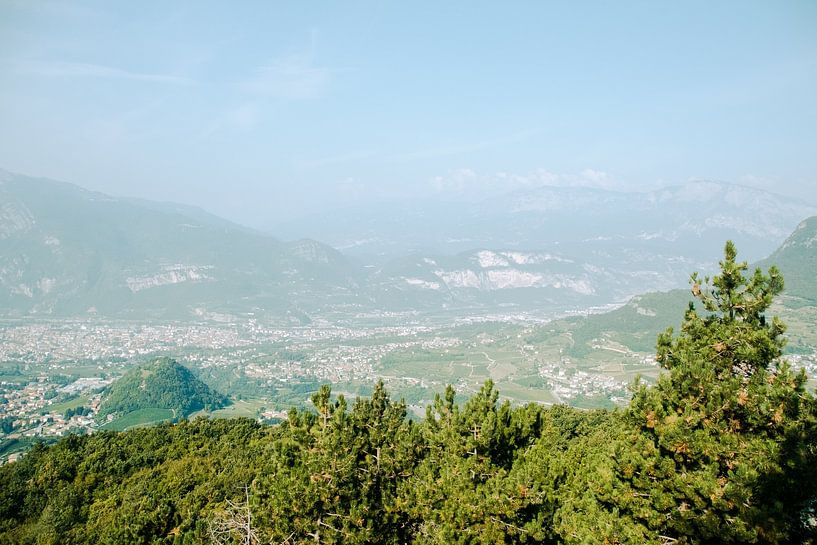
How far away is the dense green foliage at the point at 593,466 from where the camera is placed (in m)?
6.39

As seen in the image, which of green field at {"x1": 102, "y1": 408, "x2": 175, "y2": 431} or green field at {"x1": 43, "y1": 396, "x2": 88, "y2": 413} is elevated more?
green field at {"x1": 102, "y1": 408, "x2": 175, "y2": 431}

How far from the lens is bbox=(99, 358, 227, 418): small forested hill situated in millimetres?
61094

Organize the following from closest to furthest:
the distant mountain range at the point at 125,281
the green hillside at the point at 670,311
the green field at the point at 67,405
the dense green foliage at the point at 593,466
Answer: the dense green foliage at the point at 593,466
the green field at the point at 67,405
the green hillside at the point at 670,311
the distant mountain range at the point at 125,281

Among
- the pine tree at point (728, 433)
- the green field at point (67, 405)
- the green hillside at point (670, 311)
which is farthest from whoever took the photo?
the green hillside at point (670, 311)

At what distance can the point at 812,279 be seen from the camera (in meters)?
95.1

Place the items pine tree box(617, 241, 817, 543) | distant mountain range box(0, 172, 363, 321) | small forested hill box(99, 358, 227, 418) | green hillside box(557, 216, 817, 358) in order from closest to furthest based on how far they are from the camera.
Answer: pine tree box(617, 241, 817, 543) < small forested hill box(99, 358, 227, 418) < green hillside box(557, 216, 817, 358) < distant mountain range box(0, 172, 363, 321)

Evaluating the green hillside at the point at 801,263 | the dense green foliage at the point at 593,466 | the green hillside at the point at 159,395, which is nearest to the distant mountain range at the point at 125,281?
the green hillside at the point at 159,395

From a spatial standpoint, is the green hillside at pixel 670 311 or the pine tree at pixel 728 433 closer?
the pine tree at pixel 728 433

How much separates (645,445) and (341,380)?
253 ft

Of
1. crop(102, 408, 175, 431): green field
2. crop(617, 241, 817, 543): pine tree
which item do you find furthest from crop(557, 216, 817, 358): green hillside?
crop(617, 241, 817, 543): pine tree

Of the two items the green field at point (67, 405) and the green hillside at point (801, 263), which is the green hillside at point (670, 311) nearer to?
the green hillside at point (801, 263)

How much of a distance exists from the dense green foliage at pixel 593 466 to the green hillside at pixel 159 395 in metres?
55.5

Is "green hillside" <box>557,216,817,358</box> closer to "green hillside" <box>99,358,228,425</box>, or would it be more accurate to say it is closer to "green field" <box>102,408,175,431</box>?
"green hillside" <box>99,358,228,425</box>

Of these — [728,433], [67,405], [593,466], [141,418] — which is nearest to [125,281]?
[67,405]
